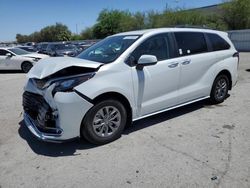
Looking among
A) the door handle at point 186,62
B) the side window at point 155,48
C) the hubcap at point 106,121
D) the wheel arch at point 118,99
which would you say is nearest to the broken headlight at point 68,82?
the wheel arch at point 118,99

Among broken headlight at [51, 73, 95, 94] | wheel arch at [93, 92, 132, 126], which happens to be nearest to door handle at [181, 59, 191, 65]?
wheel arch at [93, 92, 132, 126]

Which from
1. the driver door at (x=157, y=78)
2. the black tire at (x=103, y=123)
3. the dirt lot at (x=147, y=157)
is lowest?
the dirt lot at (x=147, y=157)

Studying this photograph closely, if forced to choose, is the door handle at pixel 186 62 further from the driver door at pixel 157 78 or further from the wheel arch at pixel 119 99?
the wheel arch at pixel 119 99

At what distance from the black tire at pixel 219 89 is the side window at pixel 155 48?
174 cm

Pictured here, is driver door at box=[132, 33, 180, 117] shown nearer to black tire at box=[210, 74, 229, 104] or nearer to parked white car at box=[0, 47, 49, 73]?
A: black tire at box=[210, 74, 229, 104]

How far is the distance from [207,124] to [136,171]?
2.13 metres

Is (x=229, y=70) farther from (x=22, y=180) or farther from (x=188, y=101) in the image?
(x=22, y=180)

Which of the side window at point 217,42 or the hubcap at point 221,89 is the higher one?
the side window at point 217,42

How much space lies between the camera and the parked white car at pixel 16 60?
1426cm

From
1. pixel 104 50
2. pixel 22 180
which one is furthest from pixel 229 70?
pixel 22 180

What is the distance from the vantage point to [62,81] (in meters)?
3.85

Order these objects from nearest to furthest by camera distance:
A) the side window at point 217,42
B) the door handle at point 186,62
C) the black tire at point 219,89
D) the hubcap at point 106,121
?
the hubcap at point 106,121 → the door handle at point 186,62 → the side window at point 217,42 → the black tire at point 219,89

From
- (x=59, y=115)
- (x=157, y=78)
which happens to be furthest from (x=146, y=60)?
(x=59, y=115)

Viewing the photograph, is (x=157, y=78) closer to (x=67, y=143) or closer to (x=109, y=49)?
(x=109, y=49)
